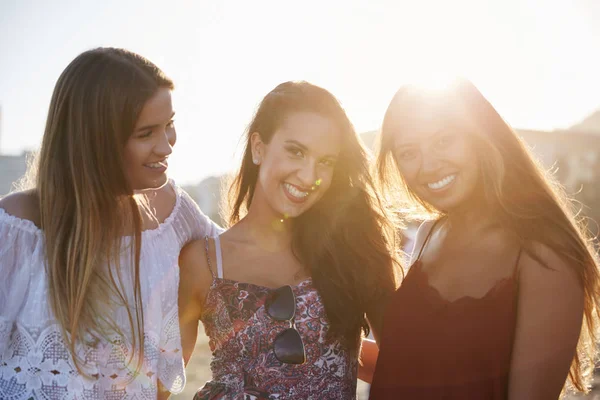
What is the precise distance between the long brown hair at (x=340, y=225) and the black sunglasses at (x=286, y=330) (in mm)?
177

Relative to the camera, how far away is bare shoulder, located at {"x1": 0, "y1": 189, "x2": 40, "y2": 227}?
2148mm

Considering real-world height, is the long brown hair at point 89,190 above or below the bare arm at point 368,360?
above

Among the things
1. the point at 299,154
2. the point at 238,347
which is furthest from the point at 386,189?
the point at 238,347

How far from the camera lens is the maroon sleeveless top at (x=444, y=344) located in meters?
2.13

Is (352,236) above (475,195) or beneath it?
beneath

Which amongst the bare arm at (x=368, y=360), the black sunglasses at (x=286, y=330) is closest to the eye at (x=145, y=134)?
the black sunglasses at (x=286, y=330)

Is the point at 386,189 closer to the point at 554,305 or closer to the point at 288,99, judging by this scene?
the point at 288,99

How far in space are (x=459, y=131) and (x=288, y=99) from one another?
2.90 feet

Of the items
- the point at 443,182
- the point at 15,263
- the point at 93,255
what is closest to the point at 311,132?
the point at 443,182

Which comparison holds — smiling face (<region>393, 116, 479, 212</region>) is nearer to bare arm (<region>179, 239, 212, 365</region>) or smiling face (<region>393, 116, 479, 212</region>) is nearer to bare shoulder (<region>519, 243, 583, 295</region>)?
bare shoulder (<region>519, 243, 583, 295</region>)

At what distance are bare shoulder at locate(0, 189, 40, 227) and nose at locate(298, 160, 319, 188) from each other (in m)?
1.13

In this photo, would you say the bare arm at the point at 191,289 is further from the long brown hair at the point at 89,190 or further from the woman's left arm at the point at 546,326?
the woman's left arm at the point at 546,326

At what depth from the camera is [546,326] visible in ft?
6.64

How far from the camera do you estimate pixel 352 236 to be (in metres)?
2.98
